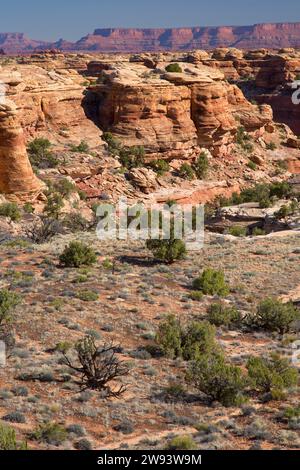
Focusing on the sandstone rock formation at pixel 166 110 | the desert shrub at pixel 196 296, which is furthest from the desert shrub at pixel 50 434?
the sandstone rock formation at pixel 166 110

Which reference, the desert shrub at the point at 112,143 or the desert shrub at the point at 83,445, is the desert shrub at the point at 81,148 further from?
the desert shrub at the point at 83,445

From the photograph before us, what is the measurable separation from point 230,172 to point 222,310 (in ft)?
97.0

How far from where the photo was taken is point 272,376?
10.7 metres

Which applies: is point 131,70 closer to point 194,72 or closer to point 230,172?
point 194,72

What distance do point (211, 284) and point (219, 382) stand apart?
6.38 meters

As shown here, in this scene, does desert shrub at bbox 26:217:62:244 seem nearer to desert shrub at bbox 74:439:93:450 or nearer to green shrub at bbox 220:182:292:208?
desert shrub at bbox 74:439:93:450

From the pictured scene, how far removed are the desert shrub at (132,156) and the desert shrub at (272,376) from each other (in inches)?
1086

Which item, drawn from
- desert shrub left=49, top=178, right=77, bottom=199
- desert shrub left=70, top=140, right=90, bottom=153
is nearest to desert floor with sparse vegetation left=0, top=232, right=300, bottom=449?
desert shrub left=49, top=178, right=77, bottom=199

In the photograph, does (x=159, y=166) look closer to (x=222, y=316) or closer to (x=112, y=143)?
(x=112, y=143)

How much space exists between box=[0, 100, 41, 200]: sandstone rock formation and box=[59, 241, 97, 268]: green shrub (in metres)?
11.7

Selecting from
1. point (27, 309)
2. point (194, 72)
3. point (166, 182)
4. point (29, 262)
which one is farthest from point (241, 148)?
point (27, 309)

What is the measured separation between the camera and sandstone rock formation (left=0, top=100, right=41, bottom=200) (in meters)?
A: 28.0

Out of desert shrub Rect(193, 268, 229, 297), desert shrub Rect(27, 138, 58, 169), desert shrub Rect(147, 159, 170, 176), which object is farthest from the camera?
desert shrub Rect(147, 159, 170, 176)

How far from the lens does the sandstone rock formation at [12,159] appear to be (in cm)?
2800
